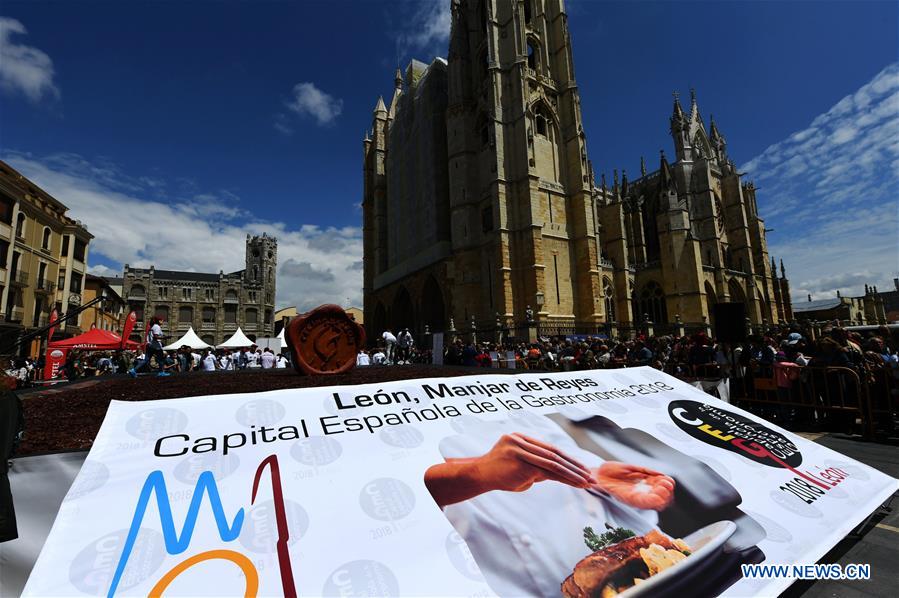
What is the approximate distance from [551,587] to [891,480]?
386cm

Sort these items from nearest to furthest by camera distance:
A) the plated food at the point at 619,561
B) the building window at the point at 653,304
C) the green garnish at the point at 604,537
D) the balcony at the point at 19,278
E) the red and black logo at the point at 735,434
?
the plated food at the point at 619,561 < the green garnish at the point at 604,537 < the red and black logo at the point at 735,434 < the balcony at the point at 19,278 < the building window at the point at 653,304

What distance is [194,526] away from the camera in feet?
7.07

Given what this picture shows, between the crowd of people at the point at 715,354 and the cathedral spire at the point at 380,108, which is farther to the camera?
the cathedral spire at the point at 380,108

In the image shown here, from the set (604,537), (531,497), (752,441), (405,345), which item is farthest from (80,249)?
(752,441)

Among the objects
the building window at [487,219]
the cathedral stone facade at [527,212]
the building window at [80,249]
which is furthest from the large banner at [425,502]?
the building window at [80,249]

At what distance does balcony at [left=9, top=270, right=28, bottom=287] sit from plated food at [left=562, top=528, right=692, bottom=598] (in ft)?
99.4

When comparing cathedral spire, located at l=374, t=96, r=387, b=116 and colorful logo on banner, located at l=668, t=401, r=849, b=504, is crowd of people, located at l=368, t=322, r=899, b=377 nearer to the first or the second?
colorful logo on banner, located at l=668, t=401, r=849, b=504

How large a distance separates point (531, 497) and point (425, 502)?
770mm

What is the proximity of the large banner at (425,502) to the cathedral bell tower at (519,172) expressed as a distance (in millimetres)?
17816

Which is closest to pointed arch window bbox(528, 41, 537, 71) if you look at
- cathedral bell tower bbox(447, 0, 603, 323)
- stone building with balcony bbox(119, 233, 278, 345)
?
cathedral bell tower bbox(447, 0, 603, 323)

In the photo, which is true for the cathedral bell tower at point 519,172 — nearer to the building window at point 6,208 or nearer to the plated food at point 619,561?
the plated food at point 619,561

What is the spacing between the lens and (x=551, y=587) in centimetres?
213

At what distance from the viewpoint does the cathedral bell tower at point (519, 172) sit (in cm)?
2247

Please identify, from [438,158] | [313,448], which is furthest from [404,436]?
[438,158]
